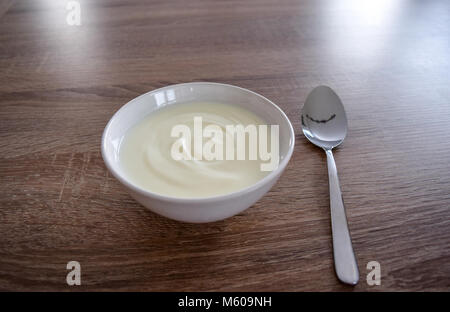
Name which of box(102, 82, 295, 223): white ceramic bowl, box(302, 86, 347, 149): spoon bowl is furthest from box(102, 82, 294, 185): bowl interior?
box(302, 86, 347, 149): spoon bowl

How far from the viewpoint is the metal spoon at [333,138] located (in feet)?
1.45

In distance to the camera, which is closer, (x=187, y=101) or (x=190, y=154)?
(x=190, y=154)

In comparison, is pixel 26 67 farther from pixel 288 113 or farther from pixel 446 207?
pixel 446 207

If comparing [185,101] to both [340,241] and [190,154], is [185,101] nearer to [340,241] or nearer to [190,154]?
[190,154]

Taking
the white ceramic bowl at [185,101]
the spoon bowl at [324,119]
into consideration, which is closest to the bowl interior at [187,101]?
the white ceramic bowl at [185,101]

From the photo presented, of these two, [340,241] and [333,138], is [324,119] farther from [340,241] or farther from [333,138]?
[340,241]

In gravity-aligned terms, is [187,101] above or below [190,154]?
above

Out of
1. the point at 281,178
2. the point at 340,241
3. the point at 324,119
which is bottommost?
the point at 340,241

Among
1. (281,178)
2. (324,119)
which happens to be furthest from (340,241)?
(324,119)

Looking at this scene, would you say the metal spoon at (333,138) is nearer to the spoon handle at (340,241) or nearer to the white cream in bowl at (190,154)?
the spoon handle at (340,241)

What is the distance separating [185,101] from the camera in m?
0.61

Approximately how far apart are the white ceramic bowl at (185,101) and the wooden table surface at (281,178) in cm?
7

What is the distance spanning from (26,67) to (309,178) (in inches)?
26.1

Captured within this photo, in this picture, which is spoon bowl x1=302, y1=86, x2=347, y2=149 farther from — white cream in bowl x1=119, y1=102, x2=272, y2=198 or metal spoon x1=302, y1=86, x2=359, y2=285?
white cream in bowl x1=119, y1=102, x2=272, y2=198
